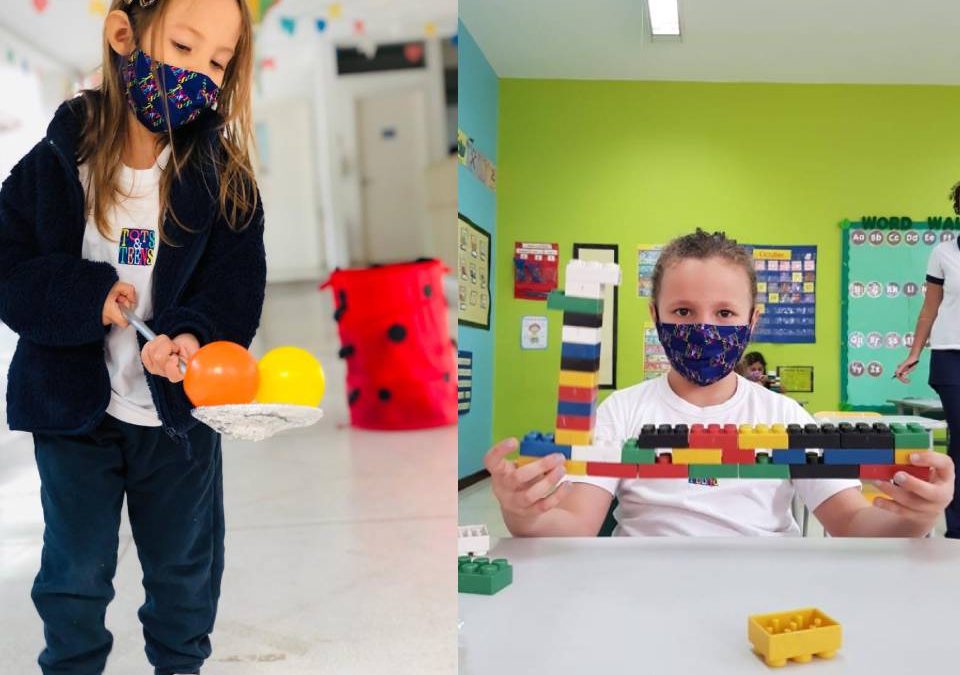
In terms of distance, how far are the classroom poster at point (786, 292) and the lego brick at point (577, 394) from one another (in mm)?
227

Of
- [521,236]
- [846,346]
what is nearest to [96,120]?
[521,236]

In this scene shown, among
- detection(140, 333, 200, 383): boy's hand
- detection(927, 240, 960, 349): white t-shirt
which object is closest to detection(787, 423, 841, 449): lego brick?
detection(927, 240, 960, 349): white t-shirt

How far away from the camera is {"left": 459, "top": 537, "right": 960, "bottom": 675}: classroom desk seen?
400 mm

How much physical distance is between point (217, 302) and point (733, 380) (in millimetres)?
374

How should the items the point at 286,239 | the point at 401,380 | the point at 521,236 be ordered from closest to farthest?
1. the point at 521,236
2. the point at 286,239
3. the point at 401,380

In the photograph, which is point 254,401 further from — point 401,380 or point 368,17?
point 401,380

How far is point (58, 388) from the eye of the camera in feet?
1.78

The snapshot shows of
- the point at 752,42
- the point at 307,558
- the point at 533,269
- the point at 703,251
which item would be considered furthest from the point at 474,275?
the point at 307,558

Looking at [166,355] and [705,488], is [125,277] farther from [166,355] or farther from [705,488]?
[705,488]

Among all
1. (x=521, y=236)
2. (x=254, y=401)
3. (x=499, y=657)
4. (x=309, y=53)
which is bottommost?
(x=499, y=657)

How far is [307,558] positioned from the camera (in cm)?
93

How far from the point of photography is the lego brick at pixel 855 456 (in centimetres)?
48

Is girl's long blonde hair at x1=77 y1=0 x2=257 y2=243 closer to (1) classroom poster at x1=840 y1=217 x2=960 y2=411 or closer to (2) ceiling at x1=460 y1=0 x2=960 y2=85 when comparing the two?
(2) ceiling at x1=460 y1=0 x2=960 y2=85

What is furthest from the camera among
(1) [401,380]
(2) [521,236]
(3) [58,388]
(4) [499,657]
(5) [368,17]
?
(1) [401,380]
